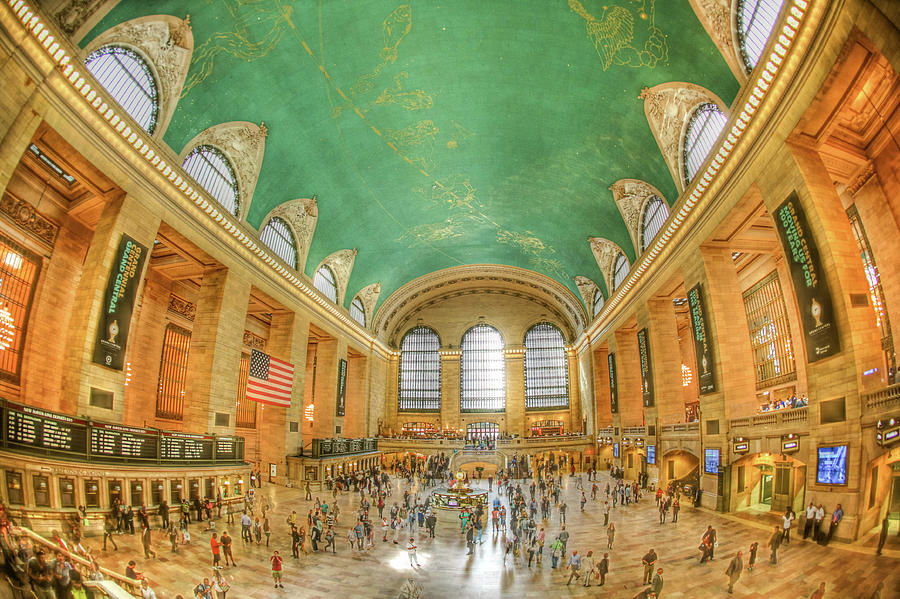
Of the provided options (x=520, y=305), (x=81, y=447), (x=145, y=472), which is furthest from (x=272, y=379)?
(x=520, y=305)

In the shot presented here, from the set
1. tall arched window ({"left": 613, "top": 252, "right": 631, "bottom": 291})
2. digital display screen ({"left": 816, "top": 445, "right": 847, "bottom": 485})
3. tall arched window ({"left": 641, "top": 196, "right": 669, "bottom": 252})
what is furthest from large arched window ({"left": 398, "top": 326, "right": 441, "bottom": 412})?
digital display screen ({"left": 816, "top": 445, "right": 847, "bottom": 485})

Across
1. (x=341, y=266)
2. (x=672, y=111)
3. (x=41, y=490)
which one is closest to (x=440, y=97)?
(x=672, y=111)

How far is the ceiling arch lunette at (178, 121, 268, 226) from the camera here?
676 inches

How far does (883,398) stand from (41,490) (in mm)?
17215

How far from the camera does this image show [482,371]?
44094 millimetres

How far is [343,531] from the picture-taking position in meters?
15.1

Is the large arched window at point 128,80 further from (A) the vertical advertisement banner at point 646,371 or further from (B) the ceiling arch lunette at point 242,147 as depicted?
(A) the vertical advertisement banner at point 646,371

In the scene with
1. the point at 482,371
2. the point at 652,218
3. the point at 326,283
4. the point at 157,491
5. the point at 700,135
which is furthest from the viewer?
the point at 482,371

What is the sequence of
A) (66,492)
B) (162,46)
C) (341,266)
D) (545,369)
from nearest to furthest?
(66,492) < (162,46) < (341,266) < (545,369)

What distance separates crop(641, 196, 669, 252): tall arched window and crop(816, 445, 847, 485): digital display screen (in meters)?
12.5

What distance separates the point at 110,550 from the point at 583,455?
1229 inches

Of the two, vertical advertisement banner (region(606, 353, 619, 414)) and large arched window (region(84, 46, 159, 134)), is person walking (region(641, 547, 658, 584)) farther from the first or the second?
vertical advertisement banner (region(606, 353, 619, 414))

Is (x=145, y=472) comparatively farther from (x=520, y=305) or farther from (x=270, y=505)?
(x=520, y=305)

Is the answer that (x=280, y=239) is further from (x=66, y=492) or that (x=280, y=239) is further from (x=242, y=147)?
(x=66, y=492)
